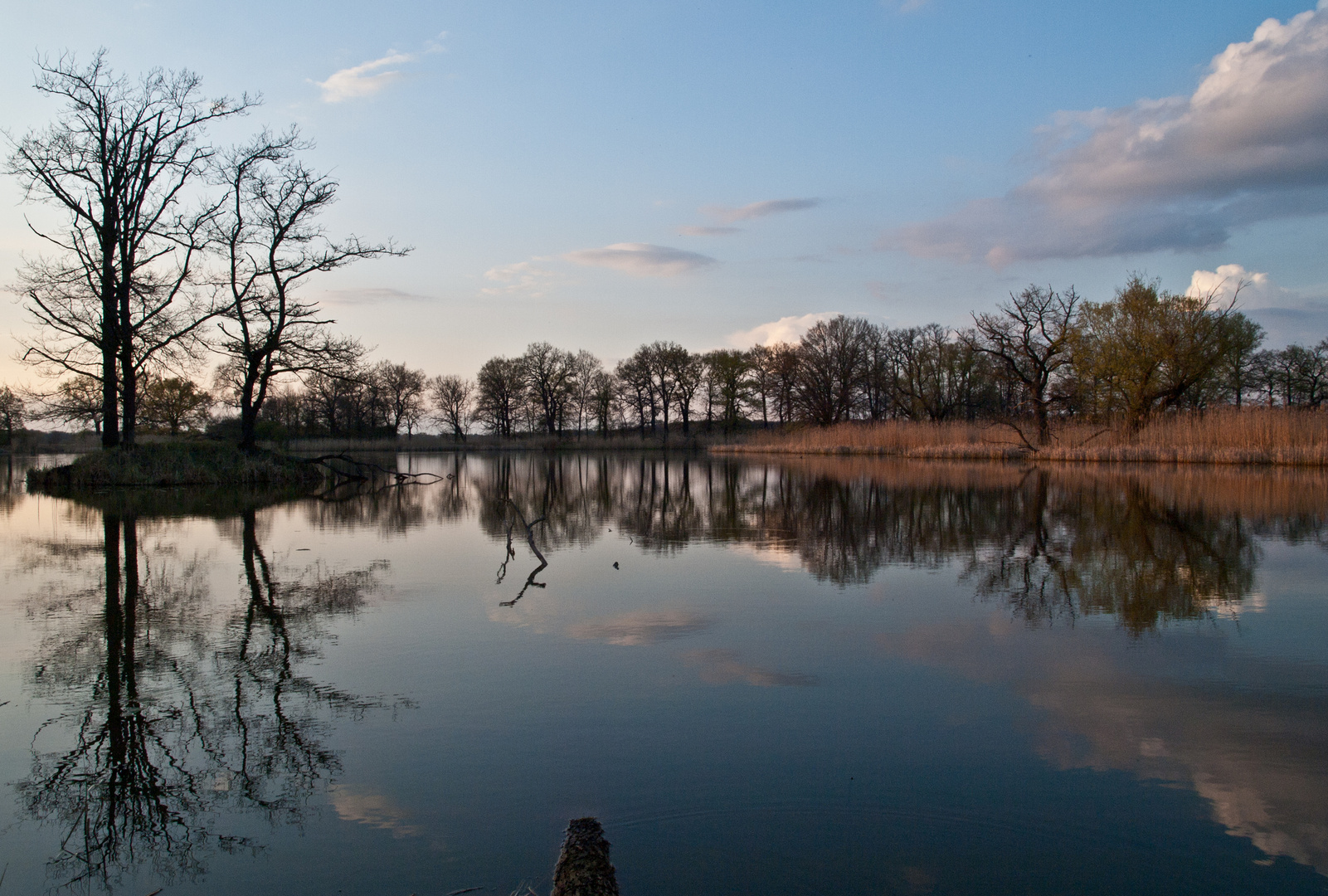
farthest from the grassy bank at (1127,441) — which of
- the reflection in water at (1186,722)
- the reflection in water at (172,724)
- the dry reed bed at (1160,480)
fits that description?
the reflection in water at (172,724)

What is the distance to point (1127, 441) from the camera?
26594 millimetres

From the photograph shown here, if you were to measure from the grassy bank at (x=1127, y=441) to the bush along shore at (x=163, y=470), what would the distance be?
77.1ft

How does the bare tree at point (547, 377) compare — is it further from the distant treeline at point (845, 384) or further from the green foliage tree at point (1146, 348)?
the green foliage tree at point (1146, 348)

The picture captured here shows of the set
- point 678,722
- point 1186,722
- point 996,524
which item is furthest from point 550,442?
point 1186,722

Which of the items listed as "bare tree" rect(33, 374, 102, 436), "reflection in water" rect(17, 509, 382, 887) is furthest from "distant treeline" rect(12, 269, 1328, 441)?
"reflection in water" rect(17, 509, 382, 887)

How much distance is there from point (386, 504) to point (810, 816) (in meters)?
13.1

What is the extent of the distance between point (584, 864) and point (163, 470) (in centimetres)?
1957

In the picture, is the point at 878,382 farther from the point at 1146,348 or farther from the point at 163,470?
the point at 163,470

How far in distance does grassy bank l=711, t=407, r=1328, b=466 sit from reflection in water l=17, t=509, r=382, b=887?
24327mm

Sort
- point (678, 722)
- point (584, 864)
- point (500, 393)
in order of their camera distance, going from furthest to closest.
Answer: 1. point (500, 393)
2. point (678, 722)
3. point (584, 864)

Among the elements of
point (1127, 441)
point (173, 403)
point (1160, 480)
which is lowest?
point (1160, 480)

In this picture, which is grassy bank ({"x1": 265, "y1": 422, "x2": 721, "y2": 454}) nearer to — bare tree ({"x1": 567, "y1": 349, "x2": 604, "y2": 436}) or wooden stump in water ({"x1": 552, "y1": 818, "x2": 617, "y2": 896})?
bare tree ({"x1": 567, "y1": 349, "x2": 604, "y2": 436})

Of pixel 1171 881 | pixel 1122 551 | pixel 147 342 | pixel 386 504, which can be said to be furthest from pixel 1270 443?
pixel 147 342

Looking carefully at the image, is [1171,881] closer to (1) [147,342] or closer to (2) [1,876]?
(2) [1,876]
